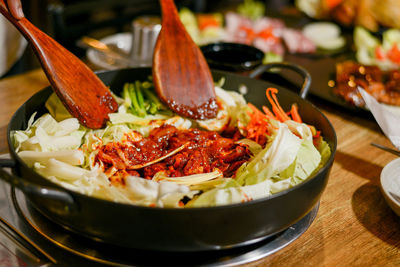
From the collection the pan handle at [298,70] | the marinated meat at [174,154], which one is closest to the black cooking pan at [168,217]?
the marinated meat at [174,154]

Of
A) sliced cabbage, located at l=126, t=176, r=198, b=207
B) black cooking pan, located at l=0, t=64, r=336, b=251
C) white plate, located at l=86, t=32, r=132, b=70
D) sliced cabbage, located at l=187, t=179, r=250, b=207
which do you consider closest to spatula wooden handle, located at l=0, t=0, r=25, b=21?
black cooking pan, located at l=0, t=64, r=336, b=251

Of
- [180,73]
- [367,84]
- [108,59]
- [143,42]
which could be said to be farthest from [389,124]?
[108,59]

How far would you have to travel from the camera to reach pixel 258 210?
937mm

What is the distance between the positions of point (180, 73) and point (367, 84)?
36.5 inches

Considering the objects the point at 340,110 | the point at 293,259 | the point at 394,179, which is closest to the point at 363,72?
the point at 340,110

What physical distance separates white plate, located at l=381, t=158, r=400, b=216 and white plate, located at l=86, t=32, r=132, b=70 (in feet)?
4.40

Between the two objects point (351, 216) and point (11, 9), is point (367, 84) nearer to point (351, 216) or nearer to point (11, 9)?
point (351, 216)

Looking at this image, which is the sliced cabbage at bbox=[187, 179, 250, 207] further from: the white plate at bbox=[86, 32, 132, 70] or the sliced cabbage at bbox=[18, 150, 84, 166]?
the white plate at bbox=[86, 32, 132, 70]

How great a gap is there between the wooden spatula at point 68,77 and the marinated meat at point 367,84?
1083 mm

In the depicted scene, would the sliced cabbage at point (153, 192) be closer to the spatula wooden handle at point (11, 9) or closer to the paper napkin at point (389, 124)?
the spatula wooden handle at point (11, 9)

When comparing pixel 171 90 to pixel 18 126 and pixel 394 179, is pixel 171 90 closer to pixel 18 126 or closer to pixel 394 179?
pixel 18 126

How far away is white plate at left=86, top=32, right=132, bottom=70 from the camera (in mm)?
2128

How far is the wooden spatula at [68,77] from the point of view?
49.2 inches

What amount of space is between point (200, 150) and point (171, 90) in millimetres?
317
